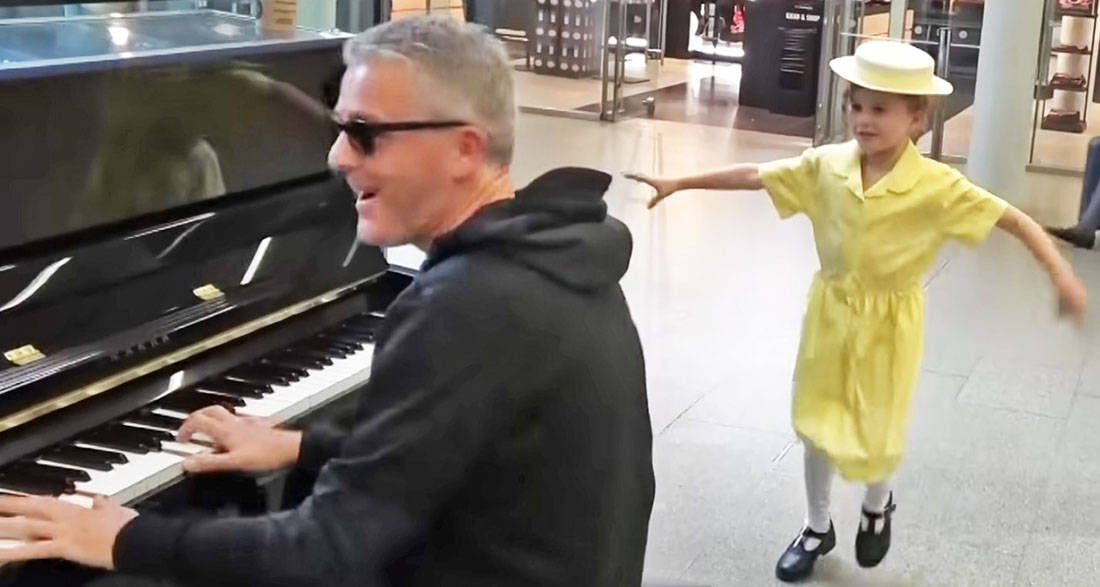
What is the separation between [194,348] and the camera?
2121 millimetres

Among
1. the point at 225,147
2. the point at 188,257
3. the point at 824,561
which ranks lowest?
the point at 824,561

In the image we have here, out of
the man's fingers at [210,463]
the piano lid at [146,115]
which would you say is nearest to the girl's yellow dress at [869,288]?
the piano lid at [146,115]

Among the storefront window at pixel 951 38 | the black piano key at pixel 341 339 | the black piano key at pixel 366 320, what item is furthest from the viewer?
the storefront window at pixel 951 38

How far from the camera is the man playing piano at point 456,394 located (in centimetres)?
148

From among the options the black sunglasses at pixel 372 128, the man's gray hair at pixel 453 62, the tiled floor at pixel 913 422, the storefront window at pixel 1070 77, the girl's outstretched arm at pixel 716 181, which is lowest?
the tiled floor at pixel 913 422

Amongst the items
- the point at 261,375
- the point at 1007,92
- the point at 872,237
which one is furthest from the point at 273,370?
the point at 1007,92

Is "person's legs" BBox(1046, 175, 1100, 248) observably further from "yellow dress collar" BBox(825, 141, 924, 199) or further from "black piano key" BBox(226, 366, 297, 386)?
"black piano key" BBox(226, 366, 297, 386)

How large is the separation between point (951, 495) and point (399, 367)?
2740 millimetres

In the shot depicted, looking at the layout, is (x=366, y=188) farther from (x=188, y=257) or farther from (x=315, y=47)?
(x=315, y=47)

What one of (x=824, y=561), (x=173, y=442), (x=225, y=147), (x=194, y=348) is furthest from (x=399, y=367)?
(x=824, y=561)

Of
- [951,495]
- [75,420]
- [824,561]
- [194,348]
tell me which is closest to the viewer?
[75,420]

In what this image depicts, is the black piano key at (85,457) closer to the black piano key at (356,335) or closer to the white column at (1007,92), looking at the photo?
the black piano key at (356,335)

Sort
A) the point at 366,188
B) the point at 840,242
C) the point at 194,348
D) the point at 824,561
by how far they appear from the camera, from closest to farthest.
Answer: the point at 366,188 < the point at 194,348 < the point at 840,242 < the point at 824,561

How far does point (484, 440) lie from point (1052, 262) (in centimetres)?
184
